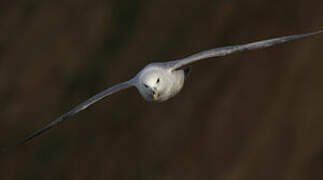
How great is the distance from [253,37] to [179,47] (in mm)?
392

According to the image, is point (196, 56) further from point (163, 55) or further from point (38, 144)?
point (38, 144)

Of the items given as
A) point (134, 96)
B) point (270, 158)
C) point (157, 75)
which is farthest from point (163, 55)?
point (157, 75)

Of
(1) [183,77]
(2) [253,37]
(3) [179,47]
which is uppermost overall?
(3) [179,47]

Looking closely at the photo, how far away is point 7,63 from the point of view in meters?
2.84

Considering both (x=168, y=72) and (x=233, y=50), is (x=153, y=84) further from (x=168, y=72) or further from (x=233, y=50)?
(x=233, y=50)

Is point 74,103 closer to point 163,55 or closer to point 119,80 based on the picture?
point 119,80

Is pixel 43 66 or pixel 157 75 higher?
pixel 43 66

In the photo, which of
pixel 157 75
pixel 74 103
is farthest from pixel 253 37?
pixel 157 75

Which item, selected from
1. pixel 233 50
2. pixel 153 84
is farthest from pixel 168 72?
pixel 233 50

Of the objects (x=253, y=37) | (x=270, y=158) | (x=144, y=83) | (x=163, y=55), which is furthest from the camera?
(x=163, y=55)

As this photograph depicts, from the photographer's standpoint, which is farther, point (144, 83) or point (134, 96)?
point (134, 96)

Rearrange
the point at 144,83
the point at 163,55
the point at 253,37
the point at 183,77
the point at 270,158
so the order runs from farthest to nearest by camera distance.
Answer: the point at 163,55 < the point at 253,37 < the point at 270,158 < the point at 183,77 < the point at 144,83

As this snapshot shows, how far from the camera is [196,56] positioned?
1.52 m

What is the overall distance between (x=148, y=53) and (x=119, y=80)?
215 mm
